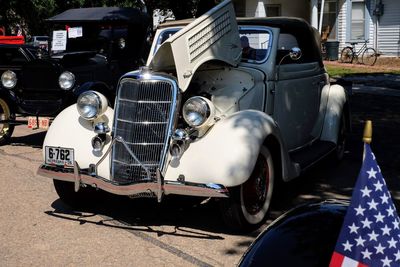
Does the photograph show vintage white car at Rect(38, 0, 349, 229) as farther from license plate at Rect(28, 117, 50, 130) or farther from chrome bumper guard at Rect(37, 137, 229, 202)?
license plate at Rect(28, 117, 50, 130)

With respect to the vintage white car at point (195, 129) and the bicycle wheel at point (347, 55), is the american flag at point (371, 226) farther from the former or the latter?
the bicycle wheel at point (347, 55)

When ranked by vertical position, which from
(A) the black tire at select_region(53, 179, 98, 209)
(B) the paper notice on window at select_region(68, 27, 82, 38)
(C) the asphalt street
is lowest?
(C) the asphalt street

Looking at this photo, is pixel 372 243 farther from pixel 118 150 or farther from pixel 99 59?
pixel 99 59

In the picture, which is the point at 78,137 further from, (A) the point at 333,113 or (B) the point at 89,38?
(B) the point at 89,38

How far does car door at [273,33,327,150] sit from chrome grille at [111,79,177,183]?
1433 mm

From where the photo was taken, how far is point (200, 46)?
510cm

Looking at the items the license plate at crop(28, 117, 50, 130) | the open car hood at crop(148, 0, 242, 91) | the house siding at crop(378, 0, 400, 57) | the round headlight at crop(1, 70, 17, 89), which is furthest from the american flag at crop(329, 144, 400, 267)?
the house siding at crop(378, 0, 400, 57)

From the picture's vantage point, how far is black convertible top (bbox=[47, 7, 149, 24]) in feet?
30.6

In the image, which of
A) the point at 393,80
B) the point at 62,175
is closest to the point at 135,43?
the point at 62,175

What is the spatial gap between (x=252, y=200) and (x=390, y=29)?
65.5 feet

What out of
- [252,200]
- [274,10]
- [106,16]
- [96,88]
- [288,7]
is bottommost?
[252,200]

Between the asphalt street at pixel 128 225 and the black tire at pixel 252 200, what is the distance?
142 mm

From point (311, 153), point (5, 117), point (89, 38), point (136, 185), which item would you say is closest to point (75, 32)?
point (89, 38)

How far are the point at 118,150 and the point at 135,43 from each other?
512 cm
